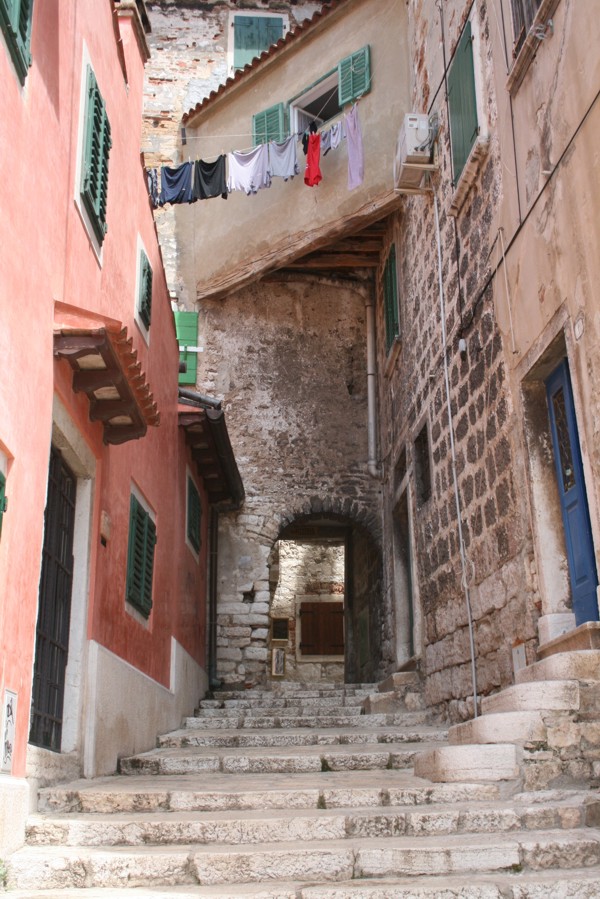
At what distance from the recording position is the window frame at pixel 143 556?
25.6 ft

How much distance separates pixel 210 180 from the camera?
13836 mm

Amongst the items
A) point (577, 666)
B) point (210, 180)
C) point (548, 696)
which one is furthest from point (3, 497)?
point (210, 180)

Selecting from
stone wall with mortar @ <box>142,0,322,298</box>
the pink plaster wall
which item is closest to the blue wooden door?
the pink plaster wall

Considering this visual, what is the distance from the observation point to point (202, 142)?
15.4m

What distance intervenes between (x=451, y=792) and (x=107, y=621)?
9.48 feet

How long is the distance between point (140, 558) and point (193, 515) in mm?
3565

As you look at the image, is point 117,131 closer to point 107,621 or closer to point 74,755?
point 107,621

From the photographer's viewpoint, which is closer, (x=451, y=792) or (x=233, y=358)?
(x=451, y=792)

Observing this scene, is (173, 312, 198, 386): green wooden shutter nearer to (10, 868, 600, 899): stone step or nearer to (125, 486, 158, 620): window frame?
(125, 486, 158, 620): window frame

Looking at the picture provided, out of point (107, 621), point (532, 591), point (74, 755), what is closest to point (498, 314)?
point (532, 591)

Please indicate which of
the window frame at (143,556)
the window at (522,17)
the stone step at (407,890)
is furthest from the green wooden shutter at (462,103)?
the stone step at (407,890)

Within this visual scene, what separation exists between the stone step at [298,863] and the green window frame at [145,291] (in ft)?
16.6

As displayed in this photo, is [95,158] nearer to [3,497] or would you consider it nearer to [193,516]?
[3,497]

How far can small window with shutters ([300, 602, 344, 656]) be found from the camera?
21828mm
